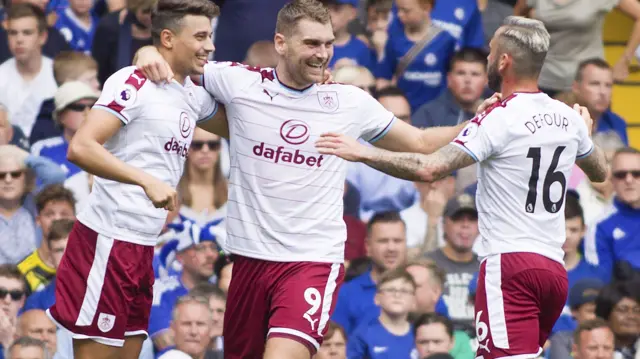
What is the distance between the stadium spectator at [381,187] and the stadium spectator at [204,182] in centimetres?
107

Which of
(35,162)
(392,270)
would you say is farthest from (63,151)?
(392,270)

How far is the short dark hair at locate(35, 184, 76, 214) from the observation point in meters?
10.4

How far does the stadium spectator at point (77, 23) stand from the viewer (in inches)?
477

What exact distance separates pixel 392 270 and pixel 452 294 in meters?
0.54

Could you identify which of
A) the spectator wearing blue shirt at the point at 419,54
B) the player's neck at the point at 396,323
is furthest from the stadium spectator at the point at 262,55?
the player's neck at the point at 396,323

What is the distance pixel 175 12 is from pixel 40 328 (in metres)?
3.02

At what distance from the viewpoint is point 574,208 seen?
11.0 metres

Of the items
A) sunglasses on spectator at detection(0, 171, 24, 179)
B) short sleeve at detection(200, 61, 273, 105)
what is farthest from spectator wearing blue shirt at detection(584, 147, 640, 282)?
sunglasses on spectator at detection(0, 171, 24, 179)

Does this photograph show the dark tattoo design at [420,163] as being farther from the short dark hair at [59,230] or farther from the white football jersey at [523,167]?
the short dark hair at [59,230]

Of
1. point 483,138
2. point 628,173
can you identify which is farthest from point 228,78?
point 628,173

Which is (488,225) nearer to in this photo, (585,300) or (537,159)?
(537,159)

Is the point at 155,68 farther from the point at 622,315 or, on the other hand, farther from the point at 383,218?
the point at 622,315

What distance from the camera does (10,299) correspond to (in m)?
9.88

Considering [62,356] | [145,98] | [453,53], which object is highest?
[453,53]
